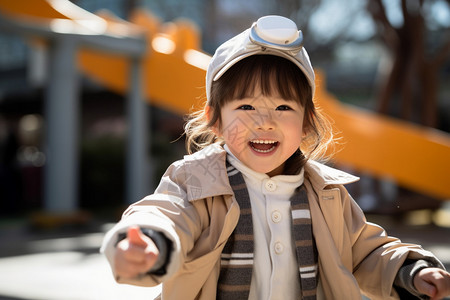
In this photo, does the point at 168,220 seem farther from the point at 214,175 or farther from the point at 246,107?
the point at 246,107

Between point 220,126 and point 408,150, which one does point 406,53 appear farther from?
point 220,126

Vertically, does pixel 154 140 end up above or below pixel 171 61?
below

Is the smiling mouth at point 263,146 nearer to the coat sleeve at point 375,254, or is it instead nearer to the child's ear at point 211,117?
the child's ear at point 211,117

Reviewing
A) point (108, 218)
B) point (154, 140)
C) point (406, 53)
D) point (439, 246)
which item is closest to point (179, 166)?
point (439, 246)

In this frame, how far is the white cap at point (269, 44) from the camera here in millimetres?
1812

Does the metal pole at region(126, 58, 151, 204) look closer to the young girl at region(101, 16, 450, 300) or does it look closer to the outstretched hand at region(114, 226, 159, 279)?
the young girl at region(101, 16, 450, 300)

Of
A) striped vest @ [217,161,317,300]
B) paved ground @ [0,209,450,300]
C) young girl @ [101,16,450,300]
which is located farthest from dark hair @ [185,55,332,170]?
paved ground @ [0,209,450,300]

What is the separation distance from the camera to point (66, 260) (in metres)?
4.92

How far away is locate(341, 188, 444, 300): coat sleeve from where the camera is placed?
181cm

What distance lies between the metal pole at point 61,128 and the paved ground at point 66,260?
40 centimetres

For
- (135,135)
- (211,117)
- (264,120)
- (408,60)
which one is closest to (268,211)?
(264,120)

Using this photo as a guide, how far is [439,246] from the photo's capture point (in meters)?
5.77

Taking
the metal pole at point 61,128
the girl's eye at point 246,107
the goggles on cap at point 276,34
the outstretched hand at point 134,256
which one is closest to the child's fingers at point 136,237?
the outstretched hand at point 134,256

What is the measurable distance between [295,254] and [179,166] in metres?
0.51
